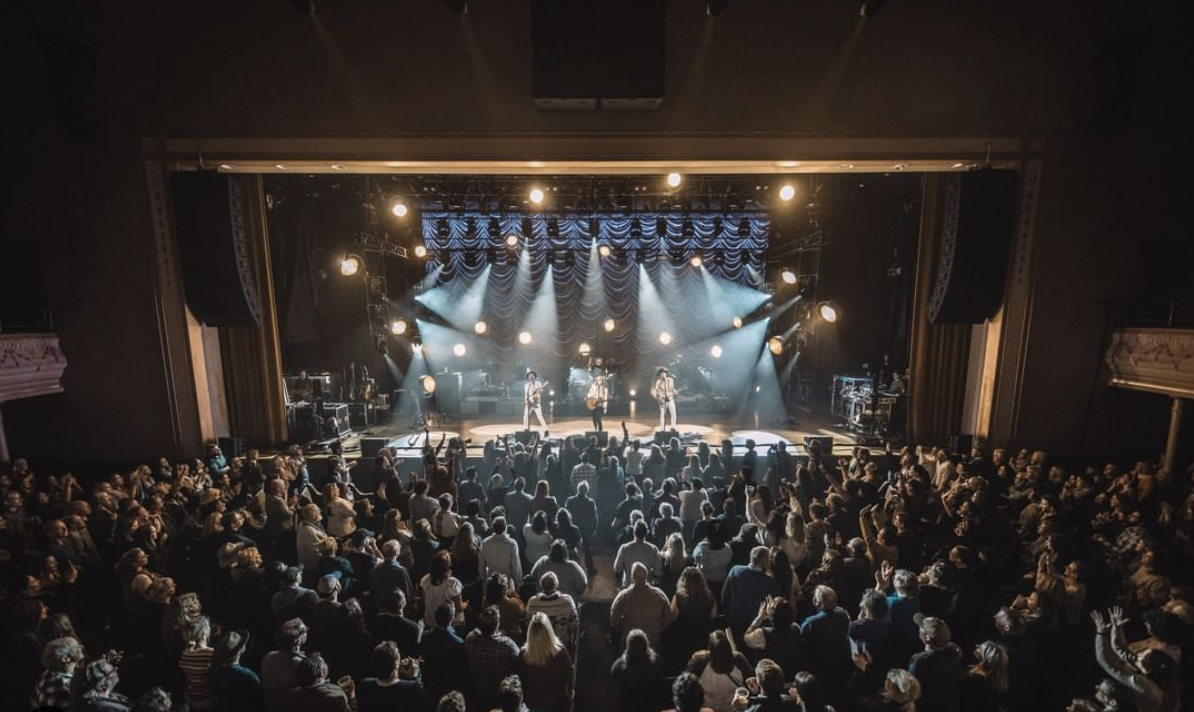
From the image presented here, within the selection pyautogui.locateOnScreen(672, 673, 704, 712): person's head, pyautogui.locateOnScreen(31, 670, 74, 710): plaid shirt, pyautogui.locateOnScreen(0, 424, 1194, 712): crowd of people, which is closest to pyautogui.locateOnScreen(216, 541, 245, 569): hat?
pyautogui.locateOnScreen(0, 424, 1194, 712): crowd of people

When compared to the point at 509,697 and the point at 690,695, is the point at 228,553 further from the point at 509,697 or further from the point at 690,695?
the point at 690,695

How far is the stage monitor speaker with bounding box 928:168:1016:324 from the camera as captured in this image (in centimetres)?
756

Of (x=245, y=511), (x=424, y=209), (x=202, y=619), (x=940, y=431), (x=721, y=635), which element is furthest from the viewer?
(x=424, y=209)

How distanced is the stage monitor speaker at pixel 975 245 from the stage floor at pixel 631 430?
12.0ft

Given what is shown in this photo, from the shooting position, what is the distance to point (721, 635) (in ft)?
9.83

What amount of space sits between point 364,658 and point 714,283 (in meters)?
15.1

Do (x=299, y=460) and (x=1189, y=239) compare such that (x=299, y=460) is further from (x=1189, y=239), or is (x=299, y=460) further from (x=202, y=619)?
(x=1189, y=239)

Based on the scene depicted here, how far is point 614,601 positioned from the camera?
390cm

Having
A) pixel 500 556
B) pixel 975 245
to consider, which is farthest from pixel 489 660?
pixel 975 245

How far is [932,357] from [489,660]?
372 inches

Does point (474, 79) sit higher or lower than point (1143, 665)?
higher

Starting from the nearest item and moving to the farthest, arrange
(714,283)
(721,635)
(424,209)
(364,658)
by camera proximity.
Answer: (721,635) → (364,658) → (424,209) → (714,283)

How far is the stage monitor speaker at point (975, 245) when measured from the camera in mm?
7559


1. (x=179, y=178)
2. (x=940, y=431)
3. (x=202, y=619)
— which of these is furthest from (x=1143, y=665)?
(x=179, y=178)
